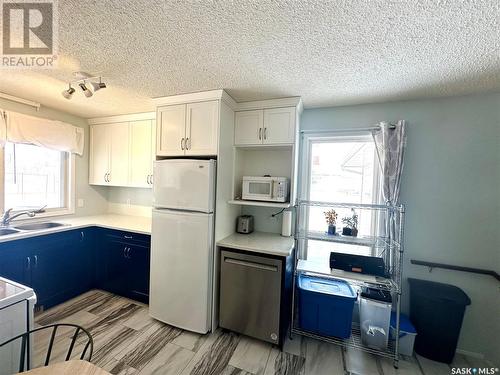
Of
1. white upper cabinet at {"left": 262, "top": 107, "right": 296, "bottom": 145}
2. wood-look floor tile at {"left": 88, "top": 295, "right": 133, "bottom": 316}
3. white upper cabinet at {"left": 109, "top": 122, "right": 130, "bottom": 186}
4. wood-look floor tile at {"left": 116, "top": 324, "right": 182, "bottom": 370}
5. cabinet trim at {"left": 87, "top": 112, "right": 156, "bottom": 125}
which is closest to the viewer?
wood-look floor tile at {"left": 116, "top": 324, "right": 182, "bottom": 370}

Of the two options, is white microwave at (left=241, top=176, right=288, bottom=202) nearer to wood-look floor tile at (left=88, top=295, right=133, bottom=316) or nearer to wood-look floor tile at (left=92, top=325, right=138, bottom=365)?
wood-look floor tile at (left=92, top=325, right=138, bottom=365)

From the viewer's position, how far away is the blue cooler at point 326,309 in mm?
1976

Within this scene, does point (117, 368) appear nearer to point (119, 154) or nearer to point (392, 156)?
point (119, 154)

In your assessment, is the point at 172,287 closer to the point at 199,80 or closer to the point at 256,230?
the point at 256,230

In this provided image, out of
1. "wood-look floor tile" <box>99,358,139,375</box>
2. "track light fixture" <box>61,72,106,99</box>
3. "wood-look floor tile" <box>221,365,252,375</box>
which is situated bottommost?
"wood-look floor tile" <box>221,365,252,375</box>

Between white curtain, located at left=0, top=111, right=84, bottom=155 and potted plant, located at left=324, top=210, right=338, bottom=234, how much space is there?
3.45m

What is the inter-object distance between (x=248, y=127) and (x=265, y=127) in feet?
0.63

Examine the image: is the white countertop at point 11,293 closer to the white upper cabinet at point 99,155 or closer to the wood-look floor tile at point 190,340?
the wood-look floor tile at point 190,340

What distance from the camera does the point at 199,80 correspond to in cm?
187

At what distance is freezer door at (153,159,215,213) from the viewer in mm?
2055

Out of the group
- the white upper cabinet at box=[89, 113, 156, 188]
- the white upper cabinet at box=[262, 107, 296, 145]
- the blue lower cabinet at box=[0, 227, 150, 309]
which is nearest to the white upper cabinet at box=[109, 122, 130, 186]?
the white upper cabinet at box=[89, 113, 156, 188]

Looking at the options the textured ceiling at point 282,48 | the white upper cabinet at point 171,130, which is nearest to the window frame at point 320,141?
the textured ceiling at point 282,48

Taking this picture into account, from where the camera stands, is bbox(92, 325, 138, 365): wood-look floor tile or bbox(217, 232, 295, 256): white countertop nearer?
bbox(92, 325, 138, 365): wood-look floor tile

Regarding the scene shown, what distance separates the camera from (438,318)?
1.87 meters
